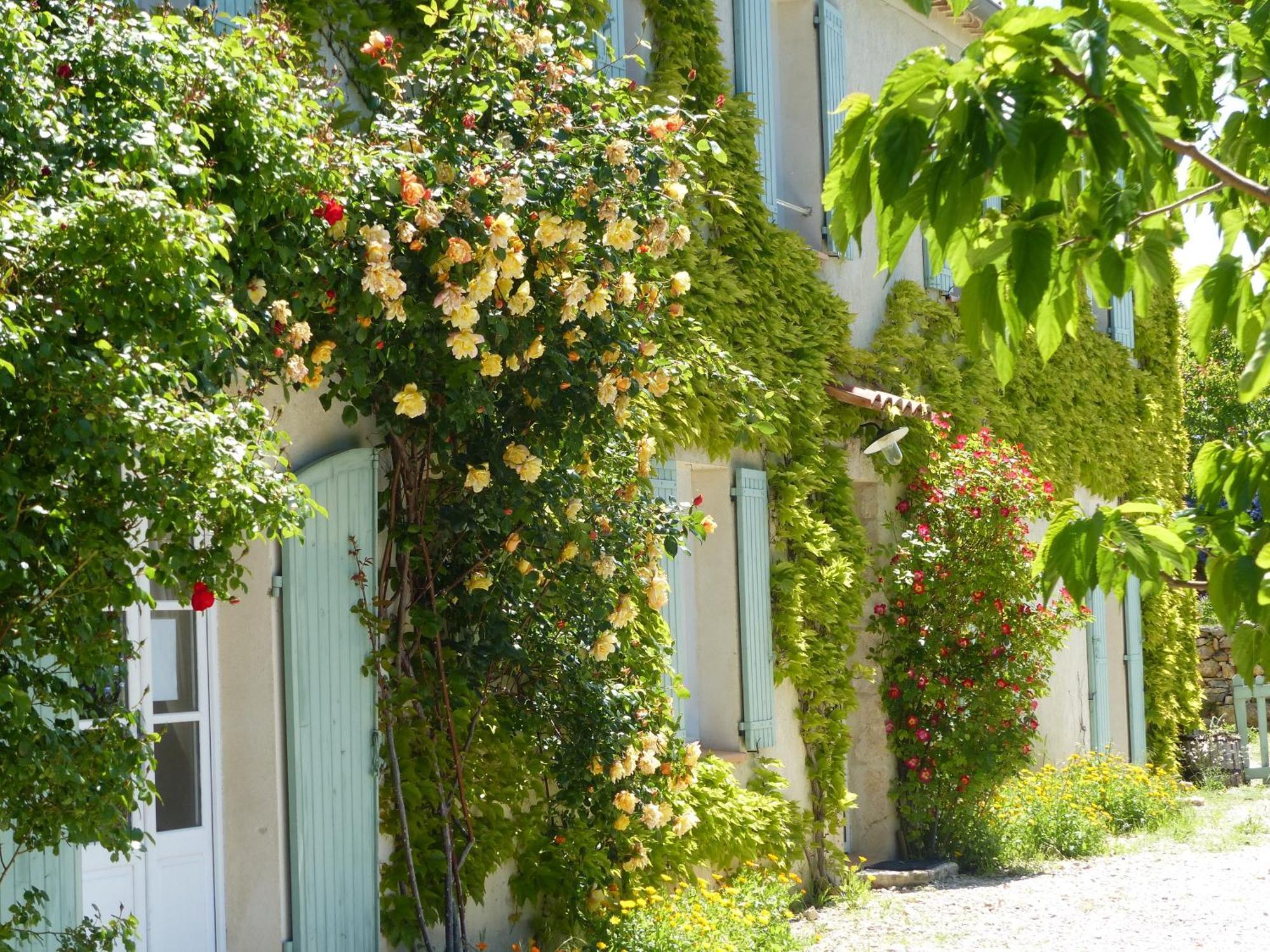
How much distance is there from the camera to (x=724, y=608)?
8.12 meters

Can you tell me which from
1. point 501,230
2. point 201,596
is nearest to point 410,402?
point 501,230

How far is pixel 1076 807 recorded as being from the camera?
1030 centimetres

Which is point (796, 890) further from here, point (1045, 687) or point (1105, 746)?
point (1105, 746)

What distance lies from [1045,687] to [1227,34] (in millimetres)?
8372

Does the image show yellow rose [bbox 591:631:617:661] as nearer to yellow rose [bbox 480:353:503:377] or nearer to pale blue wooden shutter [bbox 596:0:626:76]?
yellow rose [bbox 480:353:503:377]

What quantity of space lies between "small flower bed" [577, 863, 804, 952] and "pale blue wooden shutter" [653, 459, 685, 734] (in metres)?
0.85

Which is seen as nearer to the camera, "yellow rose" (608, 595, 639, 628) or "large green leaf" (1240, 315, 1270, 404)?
"large green leaf" (1240, 315, 1270, 404)

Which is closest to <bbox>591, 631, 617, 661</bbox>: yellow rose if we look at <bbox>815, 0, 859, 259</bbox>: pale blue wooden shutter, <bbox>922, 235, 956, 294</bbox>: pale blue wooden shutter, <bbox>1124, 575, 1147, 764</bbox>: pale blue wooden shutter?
<bbox>815, 0, 859, 259</bbox>: pale blue wooden shutter

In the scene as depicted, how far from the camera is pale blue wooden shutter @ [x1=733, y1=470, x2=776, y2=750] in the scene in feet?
26.4

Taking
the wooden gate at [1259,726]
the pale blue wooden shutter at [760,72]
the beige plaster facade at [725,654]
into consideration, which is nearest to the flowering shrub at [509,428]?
the beige plaster facade at [725,654]

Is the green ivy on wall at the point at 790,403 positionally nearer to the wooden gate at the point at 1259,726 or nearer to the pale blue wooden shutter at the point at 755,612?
the pale blue wooden shutter at the point at 755,612

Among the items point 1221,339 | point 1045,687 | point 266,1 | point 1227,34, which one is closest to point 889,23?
point 1045,687

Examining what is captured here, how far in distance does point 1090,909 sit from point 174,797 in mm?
5051

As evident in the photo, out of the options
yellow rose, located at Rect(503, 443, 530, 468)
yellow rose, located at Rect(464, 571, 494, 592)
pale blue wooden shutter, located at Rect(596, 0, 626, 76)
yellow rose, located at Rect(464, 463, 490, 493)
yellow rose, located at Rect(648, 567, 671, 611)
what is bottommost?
yellow rose, located at Rect(648, 567, 671, 611)
